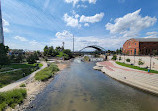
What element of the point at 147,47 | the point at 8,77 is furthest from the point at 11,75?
the point at 147,47

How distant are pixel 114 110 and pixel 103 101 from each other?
198cm

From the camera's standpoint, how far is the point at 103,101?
457 inches

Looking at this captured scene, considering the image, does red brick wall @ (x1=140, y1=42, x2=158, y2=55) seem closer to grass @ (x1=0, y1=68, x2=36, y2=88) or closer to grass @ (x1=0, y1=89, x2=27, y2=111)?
grass @ (x1=0, y1=89, x2=27, y2=111)

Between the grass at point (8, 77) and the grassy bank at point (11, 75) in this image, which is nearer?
the grass at point (8, 77)

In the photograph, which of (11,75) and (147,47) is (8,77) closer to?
(11,75)

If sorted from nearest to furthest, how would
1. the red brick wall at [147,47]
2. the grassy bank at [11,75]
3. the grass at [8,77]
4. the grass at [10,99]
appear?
the grass at [10,99]
the grass at [8,77]
the grassy bank at [11,75]
the red brick wall at [147,47]

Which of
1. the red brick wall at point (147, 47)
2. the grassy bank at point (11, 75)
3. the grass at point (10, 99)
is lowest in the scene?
the grass at point (10, 99)

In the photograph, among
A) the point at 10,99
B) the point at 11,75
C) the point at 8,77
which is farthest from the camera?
the point at 11,75

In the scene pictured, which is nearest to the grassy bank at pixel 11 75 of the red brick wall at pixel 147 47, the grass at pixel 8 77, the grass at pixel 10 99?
the grass at pixel 8 77

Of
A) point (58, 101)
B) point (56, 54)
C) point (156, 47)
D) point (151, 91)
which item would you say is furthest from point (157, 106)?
point (56, 54)

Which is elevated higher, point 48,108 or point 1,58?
point 1,58

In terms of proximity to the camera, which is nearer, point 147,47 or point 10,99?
point 10,99

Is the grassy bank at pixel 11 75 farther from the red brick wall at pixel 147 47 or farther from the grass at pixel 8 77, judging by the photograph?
the red brick wall at pixel 147 47

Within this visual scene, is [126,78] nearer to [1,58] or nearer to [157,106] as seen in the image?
[157,106]
